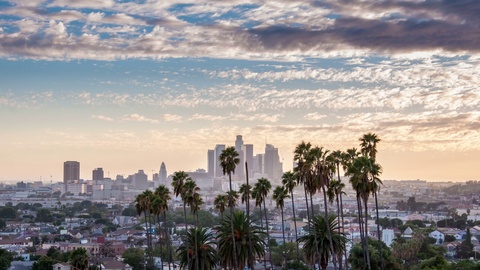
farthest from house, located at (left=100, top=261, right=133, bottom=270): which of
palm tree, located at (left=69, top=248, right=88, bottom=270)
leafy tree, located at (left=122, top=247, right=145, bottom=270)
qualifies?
palm tree, located at (left=69, top=248, right=88, bottom=270)

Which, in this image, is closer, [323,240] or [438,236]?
[323,240]

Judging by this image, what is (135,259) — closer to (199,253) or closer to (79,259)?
(79,259)

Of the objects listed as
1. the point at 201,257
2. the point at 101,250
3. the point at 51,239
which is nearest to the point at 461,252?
the point at 101,250

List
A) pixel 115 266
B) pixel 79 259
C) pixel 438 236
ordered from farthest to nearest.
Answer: pixel 438 236 < pixel 115 266 < pixel 79 259

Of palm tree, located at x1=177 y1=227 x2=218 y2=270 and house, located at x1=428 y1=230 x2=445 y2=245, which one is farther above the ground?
palm tree, located at x1=177 y1=227 x2=218 y2=270

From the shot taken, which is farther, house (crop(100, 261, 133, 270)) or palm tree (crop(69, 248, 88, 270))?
house (crop(100, 261, 133, 270))

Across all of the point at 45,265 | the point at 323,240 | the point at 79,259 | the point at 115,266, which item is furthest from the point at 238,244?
the point at 115,266

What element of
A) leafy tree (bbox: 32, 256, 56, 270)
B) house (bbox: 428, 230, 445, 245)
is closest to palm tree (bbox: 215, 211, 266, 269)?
leafy tree (bbox: 32, 256, 56, 270)

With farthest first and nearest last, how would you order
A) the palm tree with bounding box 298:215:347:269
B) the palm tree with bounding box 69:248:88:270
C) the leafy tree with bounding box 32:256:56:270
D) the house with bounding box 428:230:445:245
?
1. the house with bounding box 428:230:445:245
2. the leafy tree with bounding box 32:256:56:270
3. the palm tree with bounding box 69:248:88:270
4. the palm tree with bounding box 298:215:347:269

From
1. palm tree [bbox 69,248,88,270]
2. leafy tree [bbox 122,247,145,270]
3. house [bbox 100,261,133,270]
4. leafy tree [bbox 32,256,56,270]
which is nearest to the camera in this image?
palm tree [bbox 69,248,88,270]

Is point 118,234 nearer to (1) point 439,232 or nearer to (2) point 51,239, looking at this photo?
(2) point 51,239

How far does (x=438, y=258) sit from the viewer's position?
7306 cm

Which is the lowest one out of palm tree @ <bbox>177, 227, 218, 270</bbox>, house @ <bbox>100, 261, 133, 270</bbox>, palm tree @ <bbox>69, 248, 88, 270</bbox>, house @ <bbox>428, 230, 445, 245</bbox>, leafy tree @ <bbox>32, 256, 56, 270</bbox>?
house @ <bbox>428, 230, 445, 245</bbox>

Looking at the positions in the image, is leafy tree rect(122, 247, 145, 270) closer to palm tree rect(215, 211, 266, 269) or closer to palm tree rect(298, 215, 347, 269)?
palm tree rect(215, 211, 266, 269)
